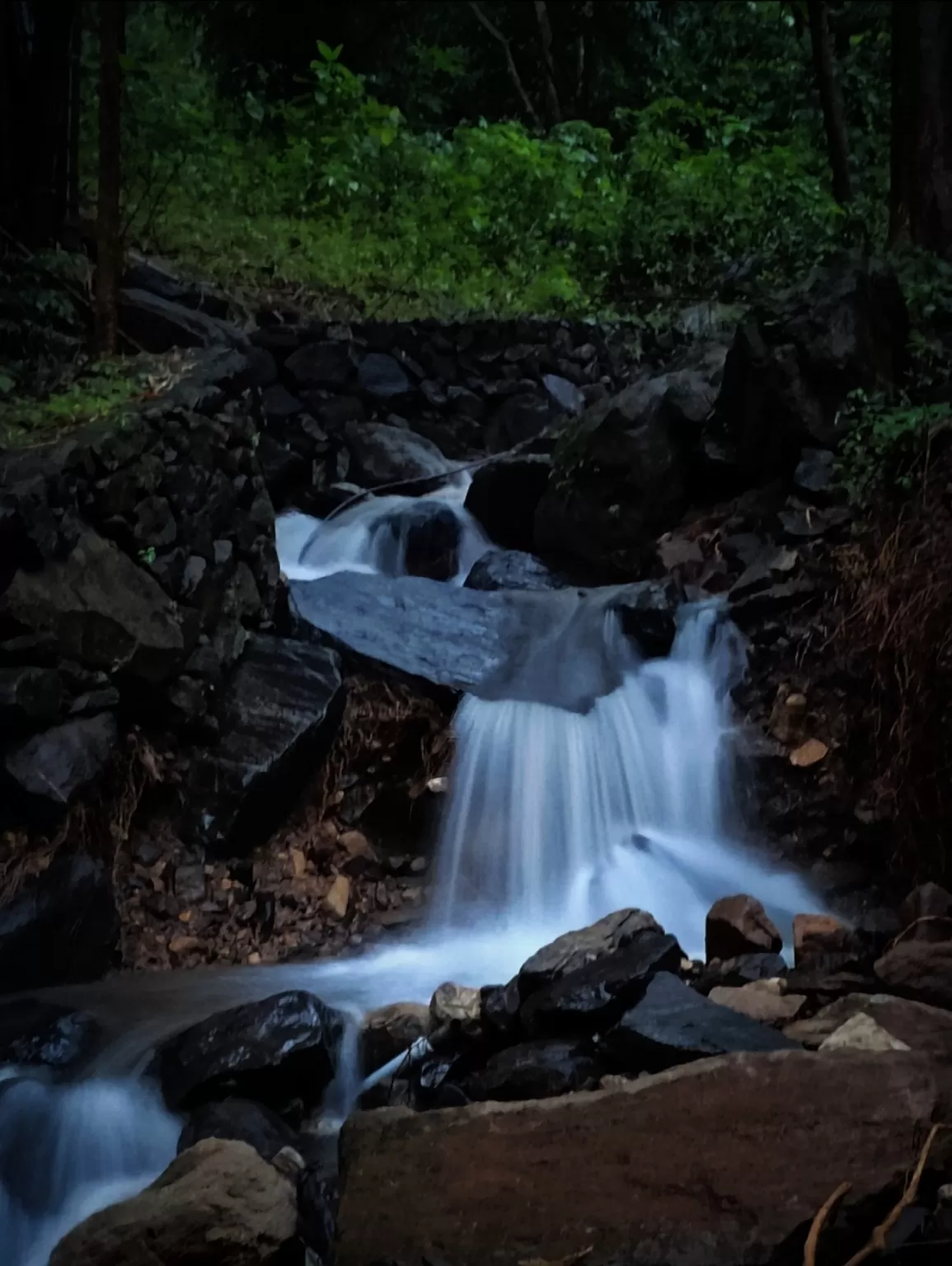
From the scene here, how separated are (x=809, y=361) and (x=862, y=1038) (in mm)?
4192

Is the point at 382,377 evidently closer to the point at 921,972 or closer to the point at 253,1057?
the point at 253,1057

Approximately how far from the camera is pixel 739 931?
12.8ft

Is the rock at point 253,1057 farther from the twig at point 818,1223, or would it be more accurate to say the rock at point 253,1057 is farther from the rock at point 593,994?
the twig at point 818,1223

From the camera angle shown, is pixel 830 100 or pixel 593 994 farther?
pixel 830 100

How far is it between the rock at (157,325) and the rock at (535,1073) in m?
4.41

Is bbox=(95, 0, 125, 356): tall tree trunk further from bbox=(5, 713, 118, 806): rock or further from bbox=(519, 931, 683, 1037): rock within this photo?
bbox=(519, 931, 683, 1037): rock

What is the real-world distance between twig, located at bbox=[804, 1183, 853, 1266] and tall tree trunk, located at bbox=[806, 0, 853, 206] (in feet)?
29.5

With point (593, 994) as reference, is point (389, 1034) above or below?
below

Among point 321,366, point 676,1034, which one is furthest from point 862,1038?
point 321,366

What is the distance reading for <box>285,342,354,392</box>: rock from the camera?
8141 millimetres

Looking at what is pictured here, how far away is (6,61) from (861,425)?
16.7 ft

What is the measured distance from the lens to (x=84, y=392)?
16.2ft

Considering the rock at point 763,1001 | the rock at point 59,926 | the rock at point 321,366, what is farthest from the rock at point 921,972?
the rock at point 321,366

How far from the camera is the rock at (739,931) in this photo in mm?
3883
